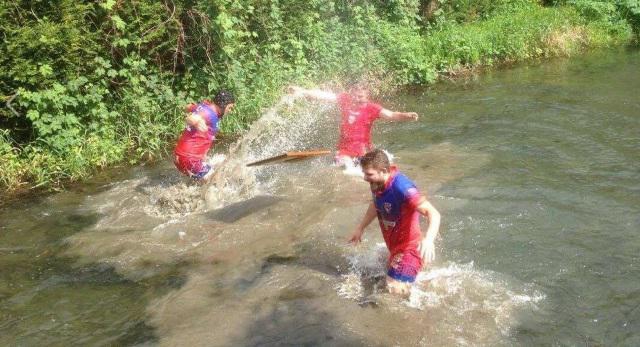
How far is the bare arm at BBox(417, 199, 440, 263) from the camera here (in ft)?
12.4

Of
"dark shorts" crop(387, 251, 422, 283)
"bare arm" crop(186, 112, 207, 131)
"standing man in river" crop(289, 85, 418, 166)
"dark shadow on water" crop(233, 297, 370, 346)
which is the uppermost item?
"bare arm" crop(186, 112, 207, 131)

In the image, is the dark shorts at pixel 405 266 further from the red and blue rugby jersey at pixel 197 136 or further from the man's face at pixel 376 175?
the red and blue rugby jersey at pixel 197 136

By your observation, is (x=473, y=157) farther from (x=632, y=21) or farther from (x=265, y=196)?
(x=632, y=21)

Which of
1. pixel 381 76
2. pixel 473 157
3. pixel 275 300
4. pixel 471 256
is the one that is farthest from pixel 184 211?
pixel 381 76

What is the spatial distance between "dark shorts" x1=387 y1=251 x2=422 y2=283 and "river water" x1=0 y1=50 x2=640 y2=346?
0.23 metres

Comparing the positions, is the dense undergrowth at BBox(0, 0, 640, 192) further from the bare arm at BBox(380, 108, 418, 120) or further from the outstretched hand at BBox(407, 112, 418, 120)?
the outstretched hand at BBox(407, 112, 418, 120)

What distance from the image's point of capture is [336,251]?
5.63 metres

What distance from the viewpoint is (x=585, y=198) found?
6422mm

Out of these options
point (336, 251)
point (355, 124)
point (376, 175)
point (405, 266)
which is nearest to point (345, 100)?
point (355, 124)

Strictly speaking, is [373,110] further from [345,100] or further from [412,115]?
[412,115]

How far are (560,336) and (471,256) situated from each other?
1.34 meters

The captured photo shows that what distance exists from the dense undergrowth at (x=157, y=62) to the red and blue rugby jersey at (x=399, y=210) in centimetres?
590

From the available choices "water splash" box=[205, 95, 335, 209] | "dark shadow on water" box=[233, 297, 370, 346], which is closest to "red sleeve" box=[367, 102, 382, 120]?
"water splash" box=[205, 95, 335, 209]

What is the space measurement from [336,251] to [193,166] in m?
2.69
